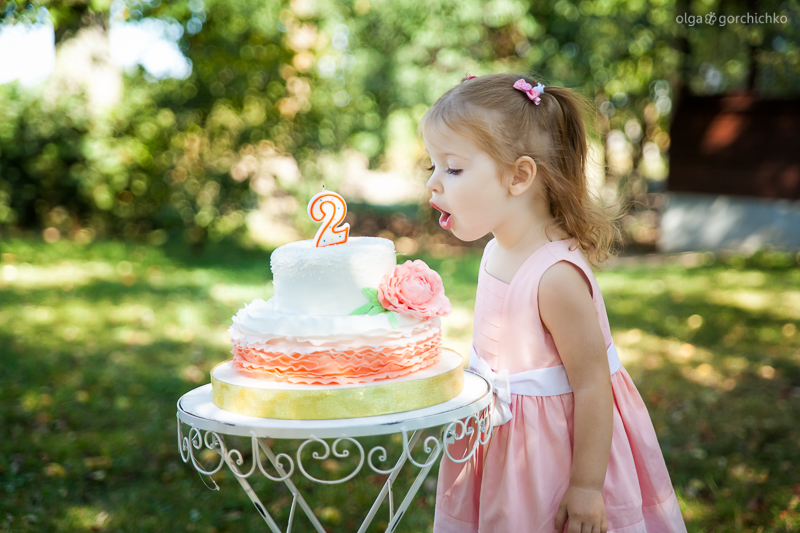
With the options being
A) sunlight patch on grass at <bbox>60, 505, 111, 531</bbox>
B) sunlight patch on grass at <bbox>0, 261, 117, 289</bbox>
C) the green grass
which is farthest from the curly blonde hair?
sunlight patch on grass at <bbox>0, 261, 117, 289</bbox>

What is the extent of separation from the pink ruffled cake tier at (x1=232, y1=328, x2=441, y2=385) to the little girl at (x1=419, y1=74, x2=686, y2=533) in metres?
0.37

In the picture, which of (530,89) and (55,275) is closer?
(530,89)

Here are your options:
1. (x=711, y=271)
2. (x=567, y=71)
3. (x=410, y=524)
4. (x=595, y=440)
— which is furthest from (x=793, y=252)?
(x=595, y=440)

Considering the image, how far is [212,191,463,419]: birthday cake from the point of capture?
5.84 ft

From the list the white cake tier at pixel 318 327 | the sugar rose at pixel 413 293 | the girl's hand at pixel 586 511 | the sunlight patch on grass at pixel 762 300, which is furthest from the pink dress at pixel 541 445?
the sunlight patch on grass at pixel 762 300

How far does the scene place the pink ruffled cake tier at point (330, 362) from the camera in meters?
1.82

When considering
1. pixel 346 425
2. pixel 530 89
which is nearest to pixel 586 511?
pixel 346 425

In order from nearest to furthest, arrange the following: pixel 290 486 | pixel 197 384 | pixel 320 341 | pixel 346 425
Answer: pixel 346 425 < pixel 320 341 < pixel 290 486 < pixel 197 384

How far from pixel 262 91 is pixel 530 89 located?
900 centimetres

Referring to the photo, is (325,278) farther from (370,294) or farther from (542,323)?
(542,323)

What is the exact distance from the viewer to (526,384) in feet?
6.63

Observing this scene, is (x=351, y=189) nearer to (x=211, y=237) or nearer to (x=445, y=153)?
(x=211, y=237)

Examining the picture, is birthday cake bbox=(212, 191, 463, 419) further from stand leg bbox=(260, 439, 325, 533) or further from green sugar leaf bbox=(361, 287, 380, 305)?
stand leg bbox=(260, 439, 325, 533)

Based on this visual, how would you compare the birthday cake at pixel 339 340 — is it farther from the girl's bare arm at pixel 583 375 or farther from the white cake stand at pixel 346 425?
the girl's bare arm at pixel 583 375
